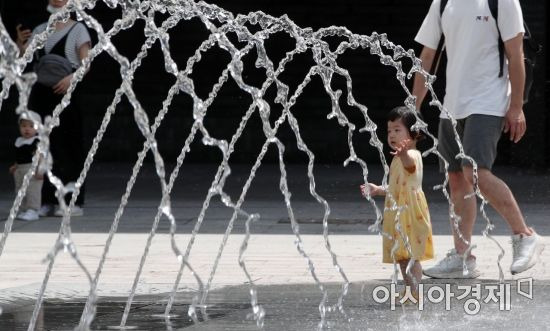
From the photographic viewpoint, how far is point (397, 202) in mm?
7176

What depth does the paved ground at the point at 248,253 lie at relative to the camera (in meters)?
6.93

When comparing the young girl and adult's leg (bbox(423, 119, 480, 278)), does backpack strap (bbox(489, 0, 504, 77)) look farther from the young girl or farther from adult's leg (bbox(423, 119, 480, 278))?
the young girl

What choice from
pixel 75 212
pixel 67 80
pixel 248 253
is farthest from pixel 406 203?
pixel 75 212

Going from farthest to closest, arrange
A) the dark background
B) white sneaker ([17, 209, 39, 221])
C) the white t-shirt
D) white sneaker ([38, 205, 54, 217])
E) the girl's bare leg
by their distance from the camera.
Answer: the dark background
white sneaker ([38, 205, 54, 217])
white sneaker ([17, 209, 39, 221])
the white t-shirt
the girl's bare leg

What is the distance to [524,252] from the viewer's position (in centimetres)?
779

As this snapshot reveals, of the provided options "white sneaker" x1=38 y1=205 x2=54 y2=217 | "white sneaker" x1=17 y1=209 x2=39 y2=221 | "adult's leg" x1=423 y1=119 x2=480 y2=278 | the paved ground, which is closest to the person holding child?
"white sneaker" x1=17 y1=209 x2=39 y2=221

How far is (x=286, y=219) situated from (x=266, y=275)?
3088 mm

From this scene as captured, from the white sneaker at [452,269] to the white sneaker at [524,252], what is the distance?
0.86ft

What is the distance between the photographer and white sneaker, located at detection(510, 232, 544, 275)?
303 inches

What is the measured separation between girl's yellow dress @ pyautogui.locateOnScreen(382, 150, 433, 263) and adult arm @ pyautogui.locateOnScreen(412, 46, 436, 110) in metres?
0.93

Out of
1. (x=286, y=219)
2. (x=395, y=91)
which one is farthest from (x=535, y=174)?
→ (x=286, y=219)

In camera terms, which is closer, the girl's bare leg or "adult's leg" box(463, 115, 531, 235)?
the girl's bare leg

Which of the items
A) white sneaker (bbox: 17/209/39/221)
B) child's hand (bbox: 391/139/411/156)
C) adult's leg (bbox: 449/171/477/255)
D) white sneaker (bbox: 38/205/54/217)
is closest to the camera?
child's hand (bbox: 391/139/411/156)

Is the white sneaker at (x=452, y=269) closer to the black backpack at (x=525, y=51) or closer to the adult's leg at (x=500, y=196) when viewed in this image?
the adult's leg at (x=500, y=196)
